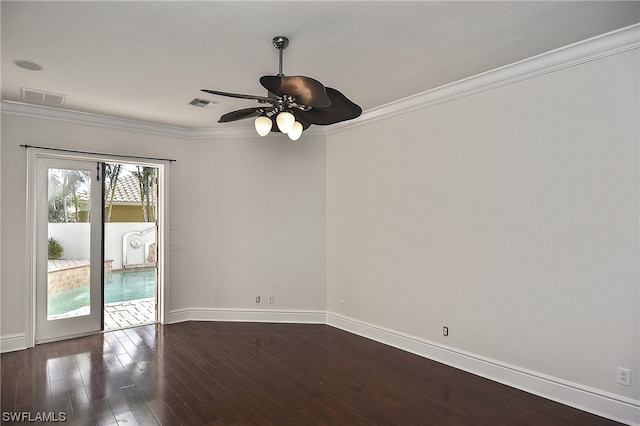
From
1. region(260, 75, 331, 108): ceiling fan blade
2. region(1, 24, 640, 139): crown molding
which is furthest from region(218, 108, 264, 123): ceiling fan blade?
region(1, 24, 640, 139): crown molding

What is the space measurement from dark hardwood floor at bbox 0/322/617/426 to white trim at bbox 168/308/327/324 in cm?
70

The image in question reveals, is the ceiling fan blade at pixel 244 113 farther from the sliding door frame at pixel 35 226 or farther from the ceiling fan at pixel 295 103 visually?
the sliding door frame at pixel 35 226

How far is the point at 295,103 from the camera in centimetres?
241

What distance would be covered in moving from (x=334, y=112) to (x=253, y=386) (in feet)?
8.08

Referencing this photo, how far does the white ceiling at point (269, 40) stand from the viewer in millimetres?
2211

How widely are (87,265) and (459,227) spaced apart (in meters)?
4.62

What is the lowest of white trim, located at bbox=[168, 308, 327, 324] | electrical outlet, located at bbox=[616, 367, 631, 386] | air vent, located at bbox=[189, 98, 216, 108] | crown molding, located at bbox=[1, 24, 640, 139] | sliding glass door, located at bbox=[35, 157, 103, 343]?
white trim, located at bbox=[168, 308, 327, 324]

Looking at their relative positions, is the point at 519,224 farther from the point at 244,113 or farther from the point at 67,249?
the point at 67,249

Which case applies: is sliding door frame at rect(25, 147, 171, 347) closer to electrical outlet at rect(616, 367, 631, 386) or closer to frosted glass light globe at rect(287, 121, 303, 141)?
frosted glass light globe at rect(287, 121, 303, 141)

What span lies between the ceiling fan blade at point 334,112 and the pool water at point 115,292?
12.9 ft

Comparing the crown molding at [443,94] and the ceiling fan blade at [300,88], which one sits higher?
the crown molding at [443,94]

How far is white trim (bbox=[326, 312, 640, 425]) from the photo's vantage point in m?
2.58

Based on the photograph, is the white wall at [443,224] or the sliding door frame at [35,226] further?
the sliding door frame at [35,226]

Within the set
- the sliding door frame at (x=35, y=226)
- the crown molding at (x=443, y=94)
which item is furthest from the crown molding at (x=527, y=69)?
the sliding door frame at (x=35, y=226)
